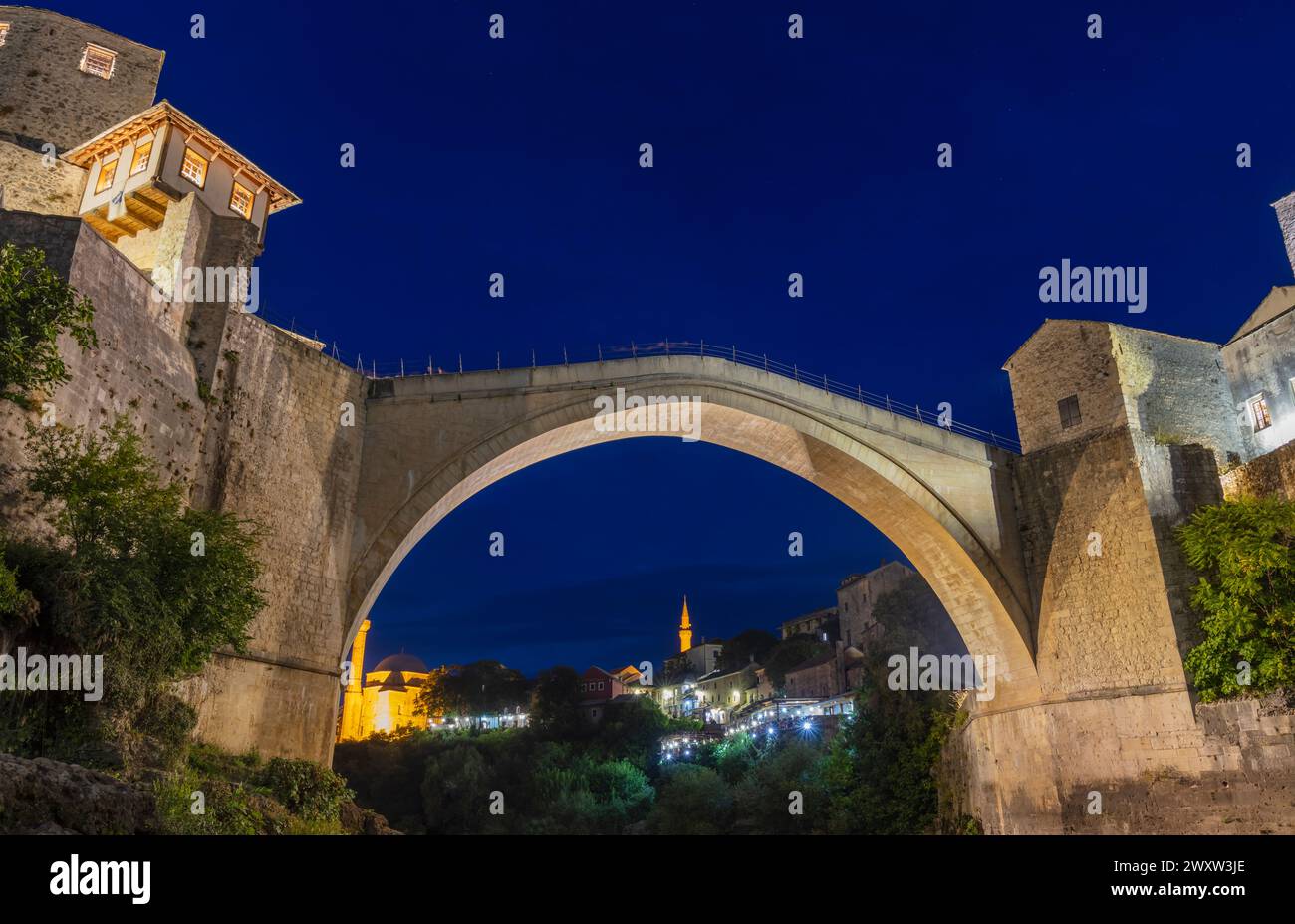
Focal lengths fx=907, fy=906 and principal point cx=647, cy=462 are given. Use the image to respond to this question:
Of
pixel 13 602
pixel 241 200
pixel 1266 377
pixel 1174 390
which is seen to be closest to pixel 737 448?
pixel 1174 390

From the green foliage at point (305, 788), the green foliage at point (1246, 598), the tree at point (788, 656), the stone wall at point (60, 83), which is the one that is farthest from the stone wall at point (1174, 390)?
the tree at point (788, 656)

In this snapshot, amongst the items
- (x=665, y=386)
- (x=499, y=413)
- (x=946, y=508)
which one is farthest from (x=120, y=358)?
(x=946, y=508)

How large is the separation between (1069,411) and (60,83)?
2244 cm

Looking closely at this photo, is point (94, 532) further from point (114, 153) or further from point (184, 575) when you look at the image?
point (114, 153)

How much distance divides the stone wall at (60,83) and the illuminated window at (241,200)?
4029 mm

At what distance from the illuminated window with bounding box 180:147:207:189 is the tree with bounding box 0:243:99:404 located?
6760 mm

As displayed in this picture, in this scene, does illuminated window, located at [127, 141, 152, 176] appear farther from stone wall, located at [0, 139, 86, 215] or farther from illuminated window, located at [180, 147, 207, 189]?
stone wall, located at [0, 139, 86, 215]

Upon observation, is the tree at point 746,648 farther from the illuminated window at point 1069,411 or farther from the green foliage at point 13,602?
the green foliage at point 13,602

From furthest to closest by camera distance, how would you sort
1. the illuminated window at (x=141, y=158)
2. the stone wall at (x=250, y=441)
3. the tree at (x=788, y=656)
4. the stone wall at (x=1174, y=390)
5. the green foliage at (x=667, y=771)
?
the tree at (x=788, y=656), the green foliage at (x=667, y=771), the stone wall at (x=1174, y=390), the illuminated window at (x=141, y=158), the stone wall at (x=250, y=441)

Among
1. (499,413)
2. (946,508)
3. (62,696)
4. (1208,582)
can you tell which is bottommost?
(62,696)

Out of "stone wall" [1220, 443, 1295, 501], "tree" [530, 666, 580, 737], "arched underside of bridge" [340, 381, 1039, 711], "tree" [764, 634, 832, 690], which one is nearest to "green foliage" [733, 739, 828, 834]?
"arched underside of bridge" [340, 381, 1039, 711]

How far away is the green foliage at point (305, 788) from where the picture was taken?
1193 centimetres

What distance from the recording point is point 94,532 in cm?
970

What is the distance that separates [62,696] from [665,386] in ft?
37.4
